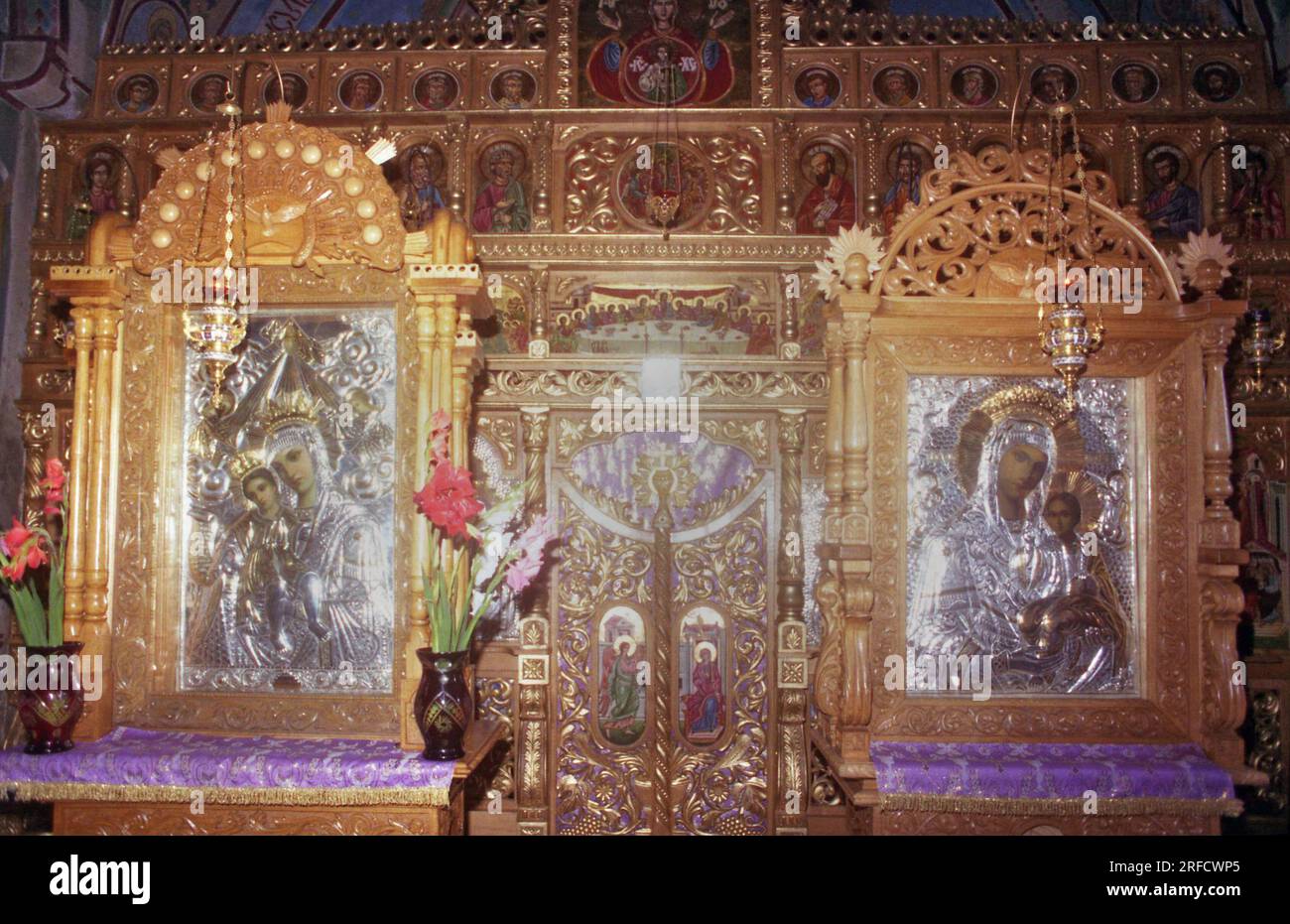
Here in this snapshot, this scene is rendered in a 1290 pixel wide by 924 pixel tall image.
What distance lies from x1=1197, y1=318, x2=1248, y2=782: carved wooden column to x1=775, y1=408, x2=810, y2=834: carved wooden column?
216 centimetres

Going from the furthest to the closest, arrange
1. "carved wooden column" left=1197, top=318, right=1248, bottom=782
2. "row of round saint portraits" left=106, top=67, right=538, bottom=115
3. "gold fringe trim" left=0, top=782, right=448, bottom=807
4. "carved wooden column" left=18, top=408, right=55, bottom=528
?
"row of round saint portraits" left=106, top=67, right=538, bottom=115 < "carved wooden column" left=18, top=408, right=55, bottom=528 < "carved wooden column" left=1197, top=318, right=1248, bottom=782 < "gold fringe trim" left=0, top=782, right=448, bottom=807

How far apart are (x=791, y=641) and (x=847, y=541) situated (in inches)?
57.8

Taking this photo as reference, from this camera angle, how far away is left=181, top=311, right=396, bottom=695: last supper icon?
4617 mm

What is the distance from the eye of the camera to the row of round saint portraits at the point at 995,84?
6.22m

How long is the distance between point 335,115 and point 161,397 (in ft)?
8.20

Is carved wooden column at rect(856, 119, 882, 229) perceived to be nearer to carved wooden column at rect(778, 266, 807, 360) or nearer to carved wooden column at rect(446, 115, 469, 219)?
carved wooden column at rect(778, 266, 807, 360)

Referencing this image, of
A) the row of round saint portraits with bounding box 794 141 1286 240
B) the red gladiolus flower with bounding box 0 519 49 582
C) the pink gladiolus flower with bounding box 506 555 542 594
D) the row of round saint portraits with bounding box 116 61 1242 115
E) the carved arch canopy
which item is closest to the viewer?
the pink gladiolus flower with bounding box 506 555 542 594

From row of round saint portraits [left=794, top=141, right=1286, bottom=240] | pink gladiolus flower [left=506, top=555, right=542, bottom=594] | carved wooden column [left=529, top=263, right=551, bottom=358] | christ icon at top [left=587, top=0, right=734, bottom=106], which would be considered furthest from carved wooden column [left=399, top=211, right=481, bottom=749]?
row of round saint portraits [left=794, top=141, right=1286, bottom=240]

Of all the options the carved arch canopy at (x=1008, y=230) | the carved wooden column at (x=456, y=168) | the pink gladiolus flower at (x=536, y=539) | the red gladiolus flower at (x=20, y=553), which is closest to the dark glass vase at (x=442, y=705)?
the pink gladiolus flower at (x=536, y=539)

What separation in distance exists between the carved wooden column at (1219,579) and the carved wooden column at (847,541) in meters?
1.63

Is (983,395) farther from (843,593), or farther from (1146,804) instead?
(1146,804)

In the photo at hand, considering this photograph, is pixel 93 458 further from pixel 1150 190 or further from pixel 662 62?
pixel 1150 190

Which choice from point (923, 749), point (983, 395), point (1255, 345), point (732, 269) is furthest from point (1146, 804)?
point (732, 269)

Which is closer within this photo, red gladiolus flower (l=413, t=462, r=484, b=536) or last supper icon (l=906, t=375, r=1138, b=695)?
→ red gladiolus flower (l=413, t=462, r=484, b=536)
